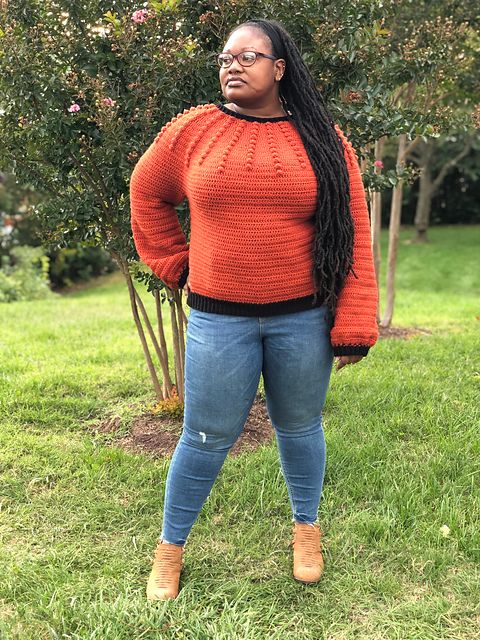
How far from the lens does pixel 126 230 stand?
3303 mm

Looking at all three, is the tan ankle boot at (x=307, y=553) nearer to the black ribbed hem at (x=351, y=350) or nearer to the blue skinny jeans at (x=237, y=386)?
the blue skinny jeans at (x=237, y=386)

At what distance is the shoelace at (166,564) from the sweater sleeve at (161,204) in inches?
38.9

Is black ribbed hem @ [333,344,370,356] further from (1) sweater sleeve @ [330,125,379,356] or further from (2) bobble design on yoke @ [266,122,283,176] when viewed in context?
(2) bobble design on yoke @ [266,122,283,176]

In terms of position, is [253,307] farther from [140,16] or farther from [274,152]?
[140,16]

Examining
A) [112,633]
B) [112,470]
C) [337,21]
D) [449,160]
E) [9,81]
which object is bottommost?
[449,160]

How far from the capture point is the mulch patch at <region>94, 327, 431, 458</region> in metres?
3.40

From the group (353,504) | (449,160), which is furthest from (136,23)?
(449,160)

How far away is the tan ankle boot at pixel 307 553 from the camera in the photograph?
238cm

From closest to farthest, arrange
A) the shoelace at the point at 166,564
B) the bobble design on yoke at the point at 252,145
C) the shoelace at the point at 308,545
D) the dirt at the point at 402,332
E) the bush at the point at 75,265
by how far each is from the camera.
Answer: the bobble design on yoke at the point at 252,145, the shoelace at the point at 166,564, the shoelace at the point at 308,545, the dirt at the point at 402,332, the bush at the point at 75,265

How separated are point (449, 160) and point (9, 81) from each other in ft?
60.0

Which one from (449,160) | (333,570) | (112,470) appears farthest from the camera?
(449,160)

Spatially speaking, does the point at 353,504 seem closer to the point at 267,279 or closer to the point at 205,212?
the point at 267,279

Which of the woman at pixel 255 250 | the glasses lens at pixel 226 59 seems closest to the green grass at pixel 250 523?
the woman at pixel 255 250

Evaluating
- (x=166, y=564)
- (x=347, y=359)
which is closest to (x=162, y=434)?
(x=166, y=564)
